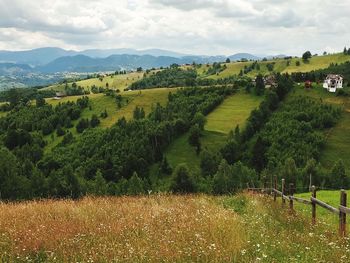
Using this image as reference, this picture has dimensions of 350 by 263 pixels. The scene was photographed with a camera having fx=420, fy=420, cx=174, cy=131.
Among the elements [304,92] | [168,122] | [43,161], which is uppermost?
[304,92]

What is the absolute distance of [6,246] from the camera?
10820mm

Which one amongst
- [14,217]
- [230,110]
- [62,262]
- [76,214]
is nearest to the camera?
[62,262]

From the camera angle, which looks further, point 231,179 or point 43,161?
point 43,161

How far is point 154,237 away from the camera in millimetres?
11156

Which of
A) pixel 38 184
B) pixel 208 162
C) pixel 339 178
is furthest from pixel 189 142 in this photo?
pixel 38 184

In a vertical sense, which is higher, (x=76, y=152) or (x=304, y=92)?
(x=304, y=92)

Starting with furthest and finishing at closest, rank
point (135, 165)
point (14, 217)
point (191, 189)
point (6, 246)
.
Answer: point (135, 165) → point (191, 189) → point (14, 217) → point (6, 246)

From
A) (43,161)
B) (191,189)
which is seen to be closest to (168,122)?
(43,161)

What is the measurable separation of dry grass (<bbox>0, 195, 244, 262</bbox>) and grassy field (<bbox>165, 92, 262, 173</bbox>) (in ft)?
397

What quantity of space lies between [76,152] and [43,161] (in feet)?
42.5

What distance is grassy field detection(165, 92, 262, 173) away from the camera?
5782 inches

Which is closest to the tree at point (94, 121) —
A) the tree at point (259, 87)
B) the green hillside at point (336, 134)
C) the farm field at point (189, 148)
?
the farm field at point (189, 148)

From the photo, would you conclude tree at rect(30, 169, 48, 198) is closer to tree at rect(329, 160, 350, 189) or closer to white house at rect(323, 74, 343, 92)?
tree at rect(329, 160, 350, 189)

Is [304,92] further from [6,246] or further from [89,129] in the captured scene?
[6,246]
